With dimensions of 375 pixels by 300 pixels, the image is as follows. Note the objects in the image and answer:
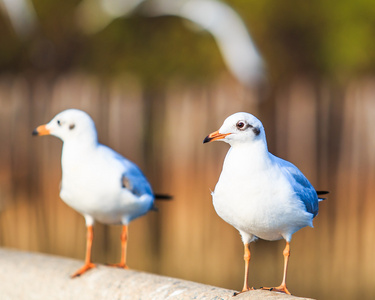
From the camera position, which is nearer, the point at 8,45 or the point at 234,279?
the point at 234,279

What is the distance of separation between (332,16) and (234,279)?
6091 mm

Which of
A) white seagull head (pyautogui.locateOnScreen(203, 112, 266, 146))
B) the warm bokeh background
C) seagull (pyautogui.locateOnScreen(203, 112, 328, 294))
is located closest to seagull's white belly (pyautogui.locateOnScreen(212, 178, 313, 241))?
seagull (pyautogui.locateOnScreen(203, 112, 328, 294))

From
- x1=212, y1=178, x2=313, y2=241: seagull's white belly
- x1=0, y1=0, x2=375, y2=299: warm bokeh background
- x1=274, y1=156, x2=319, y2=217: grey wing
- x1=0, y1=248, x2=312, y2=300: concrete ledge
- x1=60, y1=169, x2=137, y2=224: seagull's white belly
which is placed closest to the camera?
x1=212, y1=178, x2=313, y2=241: seagull's white belly

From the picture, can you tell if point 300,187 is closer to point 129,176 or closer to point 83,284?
point 129,176

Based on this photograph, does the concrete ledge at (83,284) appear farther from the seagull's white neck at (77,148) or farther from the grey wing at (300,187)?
the seagull's white neck at (77,148)

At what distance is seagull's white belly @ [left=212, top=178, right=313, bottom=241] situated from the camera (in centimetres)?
234

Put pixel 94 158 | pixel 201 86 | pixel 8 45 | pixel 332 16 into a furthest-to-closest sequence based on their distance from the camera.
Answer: pixel 8 45
pixel 332 16
pixel 201 86
pixel 94 158

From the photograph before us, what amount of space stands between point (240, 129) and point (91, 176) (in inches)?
35.3

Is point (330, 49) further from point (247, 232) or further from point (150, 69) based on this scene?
point (247, 232)

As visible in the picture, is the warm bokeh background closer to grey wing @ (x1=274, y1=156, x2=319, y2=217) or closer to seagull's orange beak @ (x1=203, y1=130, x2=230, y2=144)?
grey wing @ (x1=274, y1=156, x2=319, y2=217)

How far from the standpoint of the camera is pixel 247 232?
2488 millimetres

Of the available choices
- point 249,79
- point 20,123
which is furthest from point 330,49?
point 20,123

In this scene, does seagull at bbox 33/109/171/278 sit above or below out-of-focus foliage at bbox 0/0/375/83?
below

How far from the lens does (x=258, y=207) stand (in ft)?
7.67
